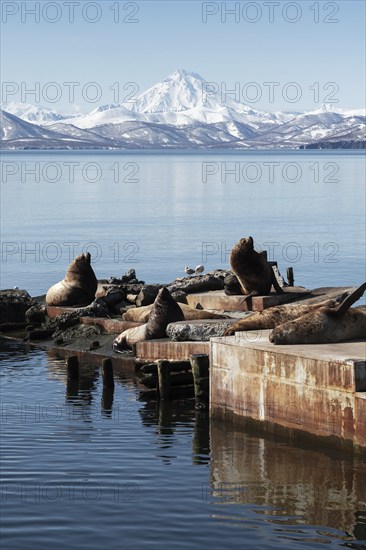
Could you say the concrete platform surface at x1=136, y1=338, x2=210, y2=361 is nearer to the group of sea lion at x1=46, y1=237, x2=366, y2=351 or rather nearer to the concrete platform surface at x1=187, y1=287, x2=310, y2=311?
the group of sea lion at x1=46, y1=237, x2=366, y2=351

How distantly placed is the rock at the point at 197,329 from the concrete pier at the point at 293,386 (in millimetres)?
3268

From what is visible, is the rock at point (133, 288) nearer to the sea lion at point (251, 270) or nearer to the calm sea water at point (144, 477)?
the calm sea water at point (144, 477)

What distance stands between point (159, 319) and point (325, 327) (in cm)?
692

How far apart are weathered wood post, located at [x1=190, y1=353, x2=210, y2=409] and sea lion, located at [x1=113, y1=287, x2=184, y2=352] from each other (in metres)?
4.31

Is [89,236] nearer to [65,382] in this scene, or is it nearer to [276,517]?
[65,382]

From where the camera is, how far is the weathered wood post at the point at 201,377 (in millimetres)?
19828

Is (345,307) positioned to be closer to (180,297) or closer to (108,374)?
(108,374)

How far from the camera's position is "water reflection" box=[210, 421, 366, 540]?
14070 millimetres

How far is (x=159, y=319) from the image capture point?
24344mm

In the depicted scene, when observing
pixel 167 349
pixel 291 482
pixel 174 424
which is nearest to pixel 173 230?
pixel 167 349

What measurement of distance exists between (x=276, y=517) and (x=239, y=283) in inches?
503

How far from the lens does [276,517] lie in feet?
45.9

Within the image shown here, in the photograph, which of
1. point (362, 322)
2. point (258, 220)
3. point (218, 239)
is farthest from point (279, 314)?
point (258, 220)

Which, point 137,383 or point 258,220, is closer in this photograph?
point 137,383
